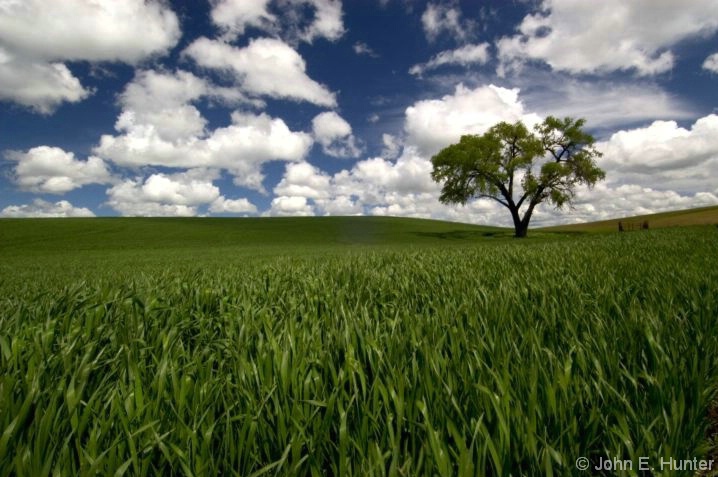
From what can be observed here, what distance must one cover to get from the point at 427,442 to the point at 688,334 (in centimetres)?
221

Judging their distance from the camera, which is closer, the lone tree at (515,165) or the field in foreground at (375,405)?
the field in foreground at (375,405)

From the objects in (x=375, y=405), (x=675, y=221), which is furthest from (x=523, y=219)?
(x=375, y=405)

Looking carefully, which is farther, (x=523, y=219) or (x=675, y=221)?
(x=675, y=221)

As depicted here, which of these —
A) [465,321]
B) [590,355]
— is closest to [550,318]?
[465,321]

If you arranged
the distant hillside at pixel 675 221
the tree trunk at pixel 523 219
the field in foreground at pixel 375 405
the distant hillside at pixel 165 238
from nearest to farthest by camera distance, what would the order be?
1. the field in foreground at pixel 375 405
2. the distant hillside at pixel 165 238
3. the tree trunk at pixel 523 219
4. the distant hillside at pixel 675 221

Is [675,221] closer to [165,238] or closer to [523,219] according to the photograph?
[523,219]

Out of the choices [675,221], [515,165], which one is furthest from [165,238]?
[675,221]

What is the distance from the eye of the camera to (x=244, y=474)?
1.35 metres

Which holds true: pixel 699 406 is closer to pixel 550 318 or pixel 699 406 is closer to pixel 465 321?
pixel 550 318

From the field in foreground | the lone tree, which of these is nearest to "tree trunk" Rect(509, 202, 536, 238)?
the lone tree

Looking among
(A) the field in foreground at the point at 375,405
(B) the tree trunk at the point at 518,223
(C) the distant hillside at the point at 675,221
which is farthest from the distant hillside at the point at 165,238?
(A) the field in foreground at the point at 375,405

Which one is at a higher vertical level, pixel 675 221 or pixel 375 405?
pixel 675 221

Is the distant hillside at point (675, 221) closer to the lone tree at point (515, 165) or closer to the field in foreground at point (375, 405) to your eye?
the lone tree at point (515, 165)

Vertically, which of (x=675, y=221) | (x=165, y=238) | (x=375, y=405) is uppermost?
(x=675, y=221)
